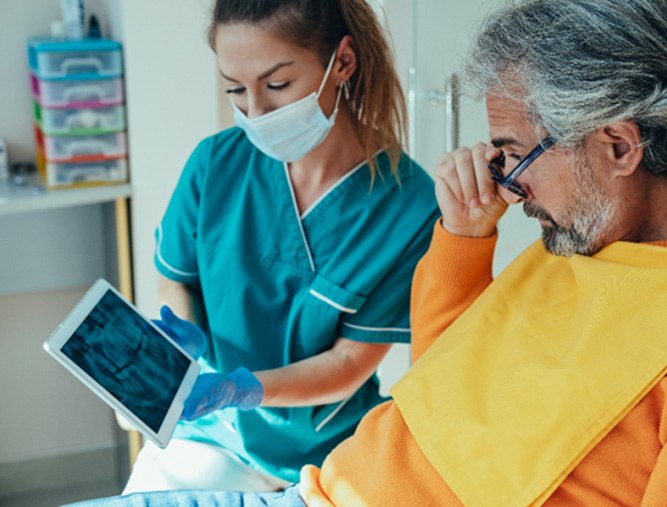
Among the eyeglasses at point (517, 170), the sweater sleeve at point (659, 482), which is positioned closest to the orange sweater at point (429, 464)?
the sweater sleeve at point (659, 482)

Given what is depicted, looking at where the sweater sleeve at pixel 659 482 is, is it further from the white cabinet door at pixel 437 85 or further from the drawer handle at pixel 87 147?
the drawer handle at pixel 87 147

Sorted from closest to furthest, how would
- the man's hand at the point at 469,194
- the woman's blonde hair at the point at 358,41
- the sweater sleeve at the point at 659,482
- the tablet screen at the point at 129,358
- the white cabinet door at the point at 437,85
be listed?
1. the sweater sleeve at the point at 659,482
2. the tablet screen at the point at 129,358
3. the man's hand at the point at 469,194
4. the woman's blonde hair at the point at 358,41
5. the white cabinet door at the point at 437,85

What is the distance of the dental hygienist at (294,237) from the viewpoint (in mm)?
1502

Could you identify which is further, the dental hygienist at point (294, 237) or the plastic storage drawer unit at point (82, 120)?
the plastic storage drawer unit at point (82, 120)

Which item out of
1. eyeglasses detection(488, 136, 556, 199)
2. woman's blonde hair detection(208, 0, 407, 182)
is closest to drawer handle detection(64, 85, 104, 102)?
woman's blonde hair detection(208, 0, 407, 182)

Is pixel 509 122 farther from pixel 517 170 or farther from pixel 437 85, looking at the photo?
pixel 437 85

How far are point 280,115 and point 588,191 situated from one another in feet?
1.80

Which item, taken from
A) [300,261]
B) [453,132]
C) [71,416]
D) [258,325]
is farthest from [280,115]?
[71,416]

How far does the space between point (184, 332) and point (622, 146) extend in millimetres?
768

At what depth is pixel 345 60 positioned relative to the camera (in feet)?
5.04

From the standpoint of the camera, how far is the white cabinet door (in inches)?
80.0

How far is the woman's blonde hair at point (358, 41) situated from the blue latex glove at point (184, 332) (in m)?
0.38

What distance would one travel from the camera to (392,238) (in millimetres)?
1546

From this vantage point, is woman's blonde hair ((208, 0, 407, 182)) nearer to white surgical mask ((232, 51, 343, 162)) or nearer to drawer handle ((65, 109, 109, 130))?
white surgical mask ((232, 51, 343, 162))
